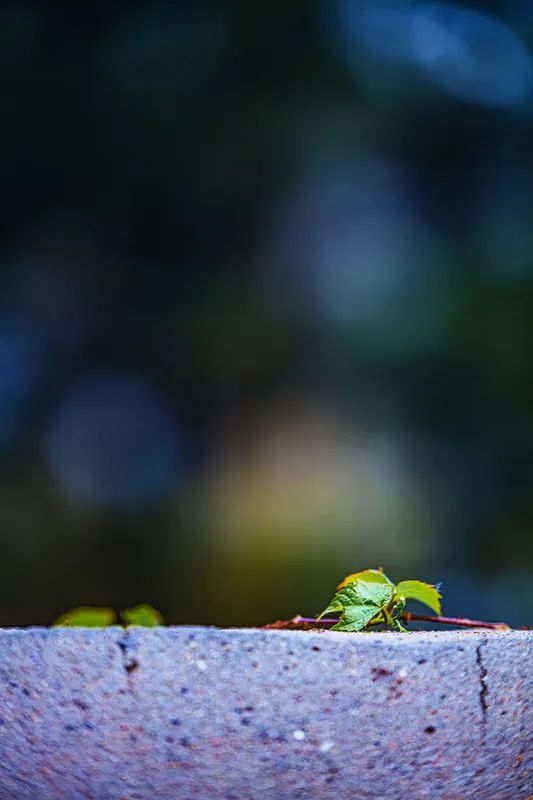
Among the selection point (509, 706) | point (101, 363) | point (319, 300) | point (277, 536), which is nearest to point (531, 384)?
point (319, 300)

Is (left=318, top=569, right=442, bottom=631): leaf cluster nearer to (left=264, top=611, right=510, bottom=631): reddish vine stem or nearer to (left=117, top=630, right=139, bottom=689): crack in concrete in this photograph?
(left=264, top=611, right=510, bottom=631): reddish vine stem

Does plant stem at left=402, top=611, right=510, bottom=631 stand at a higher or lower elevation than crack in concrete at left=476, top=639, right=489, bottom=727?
higher

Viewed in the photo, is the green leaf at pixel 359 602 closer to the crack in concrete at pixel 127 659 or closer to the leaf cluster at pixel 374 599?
the leaf cluster at pixel 374 599

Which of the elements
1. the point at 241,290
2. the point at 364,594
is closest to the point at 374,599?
the point at 364,594

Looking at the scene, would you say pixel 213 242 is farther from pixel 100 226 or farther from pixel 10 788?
pixel 10 788

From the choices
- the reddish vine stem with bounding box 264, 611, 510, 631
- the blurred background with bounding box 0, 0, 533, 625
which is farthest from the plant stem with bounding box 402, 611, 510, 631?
the blurred background with bounding box 0, 0, 533, 625

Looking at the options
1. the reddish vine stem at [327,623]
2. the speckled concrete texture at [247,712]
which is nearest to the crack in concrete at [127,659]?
the speckled concrete texture at [247,712]

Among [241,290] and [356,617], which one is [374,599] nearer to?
[356,617]
